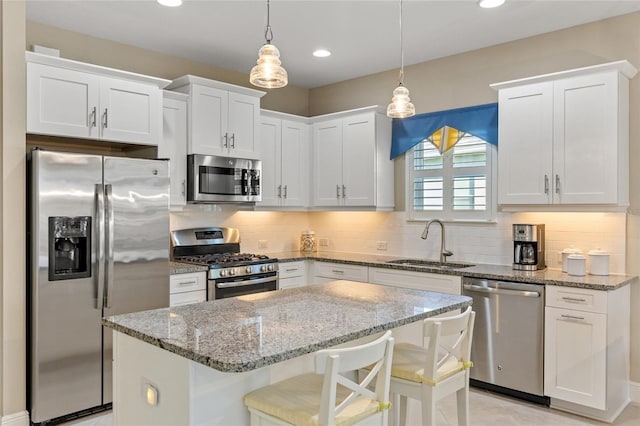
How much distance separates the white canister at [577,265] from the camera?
142 inches

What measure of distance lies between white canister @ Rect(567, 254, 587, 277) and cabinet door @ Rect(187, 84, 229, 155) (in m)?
3.00

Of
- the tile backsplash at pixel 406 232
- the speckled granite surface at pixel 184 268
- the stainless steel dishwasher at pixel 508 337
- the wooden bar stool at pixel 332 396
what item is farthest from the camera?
the speckled granite surface at pixel 184 268

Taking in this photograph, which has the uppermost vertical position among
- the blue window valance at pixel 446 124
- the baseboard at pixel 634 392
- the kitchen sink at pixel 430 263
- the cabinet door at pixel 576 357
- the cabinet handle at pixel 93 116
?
the blue window valance at pixel 446 124

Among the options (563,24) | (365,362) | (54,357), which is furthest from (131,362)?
(563,24)

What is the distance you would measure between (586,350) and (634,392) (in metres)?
0.75

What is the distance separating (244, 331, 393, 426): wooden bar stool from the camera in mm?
1654

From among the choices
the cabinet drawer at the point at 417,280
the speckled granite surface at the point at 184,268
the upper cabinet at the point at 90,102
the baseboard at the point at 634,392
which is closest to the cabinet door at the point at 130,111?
the upper cabinet at the point at 90,102

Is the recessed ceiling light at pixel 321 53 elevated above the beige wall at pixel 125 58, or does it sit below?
above

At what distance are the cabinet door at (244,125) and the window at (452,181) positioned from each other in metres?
1.55

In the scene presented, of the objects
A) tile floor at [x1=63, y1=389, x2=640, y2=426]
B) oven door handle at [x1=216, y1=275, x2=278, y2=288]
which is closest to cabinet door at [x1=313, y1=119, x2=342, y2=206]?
oven door handle at [x1=216, y1=275, x2=278, y2=288]

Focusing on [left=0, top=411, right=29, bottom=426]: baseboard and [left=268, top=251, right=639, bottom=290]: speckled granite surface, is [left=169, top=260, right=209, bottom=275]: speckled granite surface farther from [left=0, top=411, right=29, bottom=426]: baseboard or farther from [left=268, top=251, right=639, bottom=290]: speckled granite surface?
[left=0, top=411, right=29, bottom=426]: baseboard

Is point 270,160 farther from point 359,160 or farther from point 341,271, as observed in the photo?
point 341,271

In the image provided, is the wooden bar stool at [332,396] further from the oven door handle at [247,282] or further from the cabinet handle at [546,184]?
the cabinet handle at [546,184]

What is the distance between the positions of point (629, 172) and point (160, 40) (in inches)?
153
